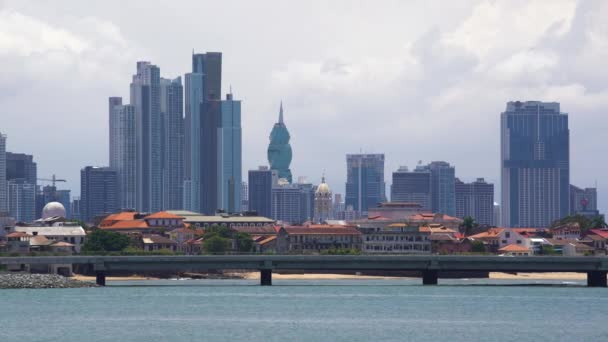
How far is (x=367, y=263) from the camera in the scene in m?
160

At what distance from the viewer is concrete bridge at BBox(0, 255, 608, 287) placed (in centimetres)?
15688

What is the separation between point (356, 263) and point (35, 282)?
30829mm

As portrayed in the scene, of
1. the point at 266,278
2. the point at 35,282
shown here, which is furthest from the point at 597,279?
the point at 35,282

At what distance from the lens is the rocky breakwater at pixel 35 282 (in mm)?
157250
